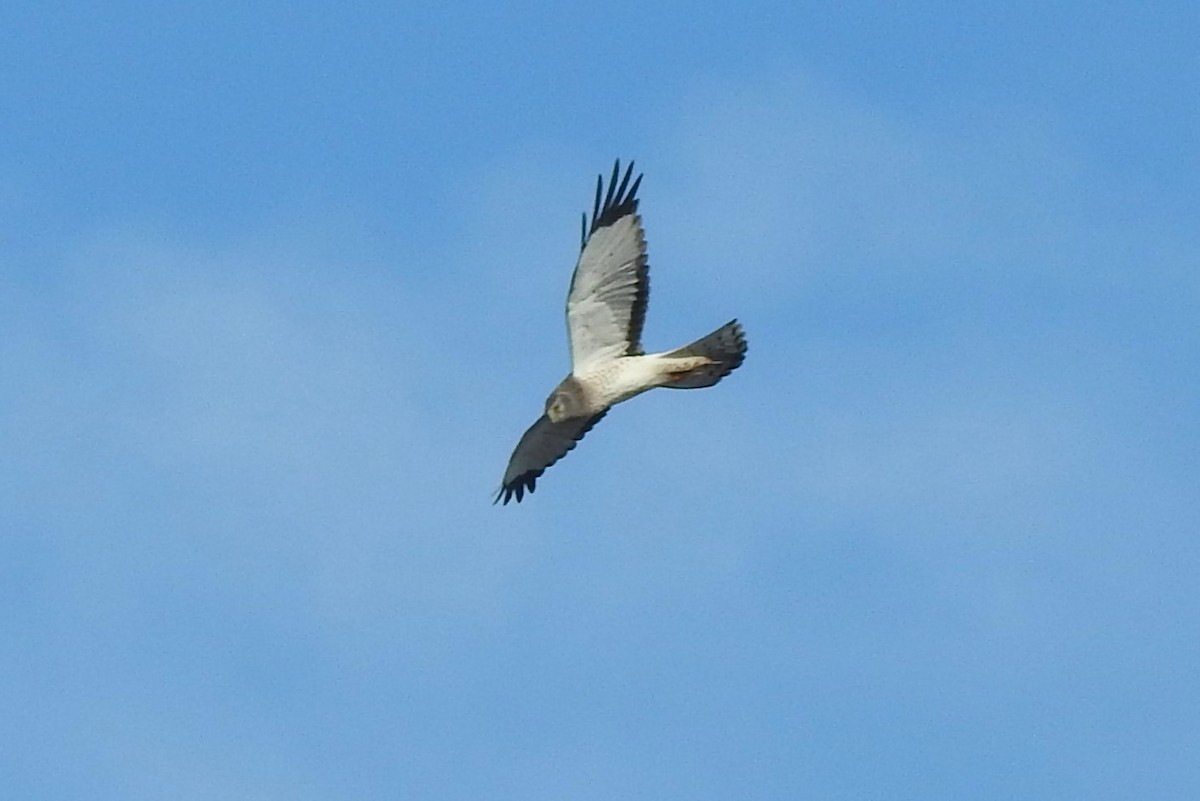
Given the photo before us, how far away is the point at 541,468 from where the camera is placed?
80.5 ft

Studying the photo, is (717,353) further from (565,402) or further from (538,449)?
(538,449)

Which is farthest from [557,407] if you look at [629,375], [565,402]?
[629,375]

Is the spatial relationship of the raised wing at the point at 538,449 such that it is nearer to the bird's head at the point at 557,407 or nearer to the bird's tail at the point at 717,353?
the bird's head at the point at 557,407

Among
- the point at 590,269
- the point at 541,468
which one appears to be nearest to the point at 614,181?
the point at 590,269

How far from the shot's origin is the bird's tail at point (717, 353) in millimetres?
22922

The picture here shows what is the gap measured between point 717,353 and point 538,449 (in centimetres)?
214

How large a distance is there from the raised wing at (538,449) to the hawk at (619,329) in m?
0.58

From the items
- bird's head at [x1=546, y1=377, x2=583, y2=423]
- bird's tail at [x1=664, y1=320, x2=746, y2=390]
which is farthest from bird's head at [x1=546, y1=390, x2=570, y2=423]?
bird's tail at [x1=664, y1=320, x2=746, y2=390]

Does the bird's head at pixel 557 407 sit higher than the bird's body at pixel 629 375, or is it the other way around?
the bird's head at pixel 557 407

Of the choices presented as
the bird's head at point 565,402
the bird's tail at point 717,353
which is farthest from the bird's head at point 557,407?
the bird's tail at point 717,353

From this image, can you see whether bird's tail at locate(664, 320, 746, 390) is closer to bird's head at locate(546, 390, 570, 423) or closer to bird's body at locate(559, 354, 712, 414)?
bird's body at locate(559, 354, 712, 414)

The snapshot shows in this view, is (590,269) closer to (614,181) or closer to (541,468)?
(614,181)

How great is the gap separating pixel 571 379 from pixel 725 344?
4.10 ft

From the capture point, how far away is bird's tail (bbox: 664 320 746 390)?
22.9m
